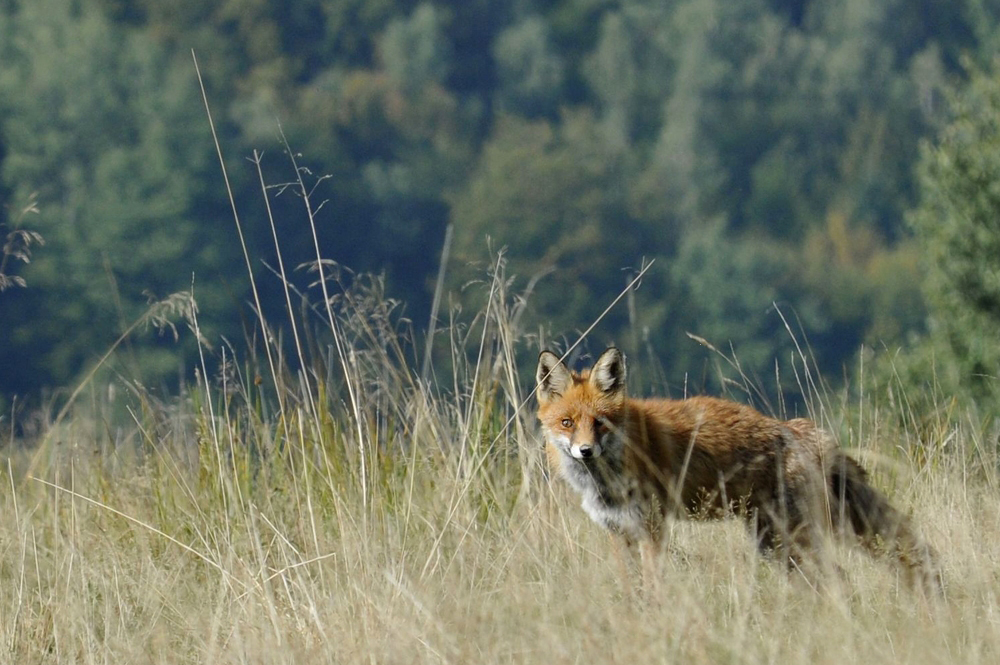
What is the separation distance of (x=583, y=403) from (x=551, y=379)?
225 millimetres

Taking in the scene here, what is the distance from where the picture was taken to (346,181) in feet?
239

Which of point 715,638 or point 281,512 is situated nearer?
point 715,638

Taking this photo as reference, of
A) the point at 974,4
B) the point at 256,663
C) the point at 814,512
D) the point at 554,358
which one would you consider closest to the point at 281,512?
the point at 554,358

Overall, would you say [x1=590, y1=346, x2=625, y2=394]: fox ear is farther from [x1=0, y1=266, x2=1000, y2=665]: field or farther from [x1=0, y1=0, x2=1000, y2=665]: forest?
[x1=0, y1=266, x2=1000, y2=665]: field

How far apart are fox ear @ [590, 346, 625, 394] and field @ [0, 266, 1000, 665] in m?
0.37

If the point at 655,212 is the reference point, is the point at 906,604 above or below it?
above

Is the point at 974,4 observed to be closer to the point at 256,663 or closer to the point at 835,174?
the point at 835,174

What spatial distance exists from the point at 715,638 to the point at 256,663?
1.38m

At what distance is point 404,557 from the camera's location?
16.0 ft

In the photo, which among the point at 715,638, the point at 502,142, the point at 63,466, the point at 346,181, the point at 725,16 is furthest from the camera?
the point at 725,16

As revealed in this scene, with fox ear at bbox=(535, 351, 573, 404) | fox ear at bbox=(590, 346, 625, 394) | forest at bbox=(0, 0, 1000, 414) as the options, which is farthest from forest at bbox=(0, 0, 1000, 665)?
forest at bbox=(0, 0, 1000, 414)

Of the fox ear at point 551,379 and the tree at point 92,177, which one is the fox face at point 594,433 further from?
the tree at point 92,177

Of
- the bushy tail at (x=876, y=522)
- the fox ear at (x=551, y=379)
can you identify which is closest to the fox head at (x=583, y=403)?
the fox ear at (x=551, y=379)

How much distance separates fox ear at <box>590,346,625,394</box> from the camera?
5.97 meters
